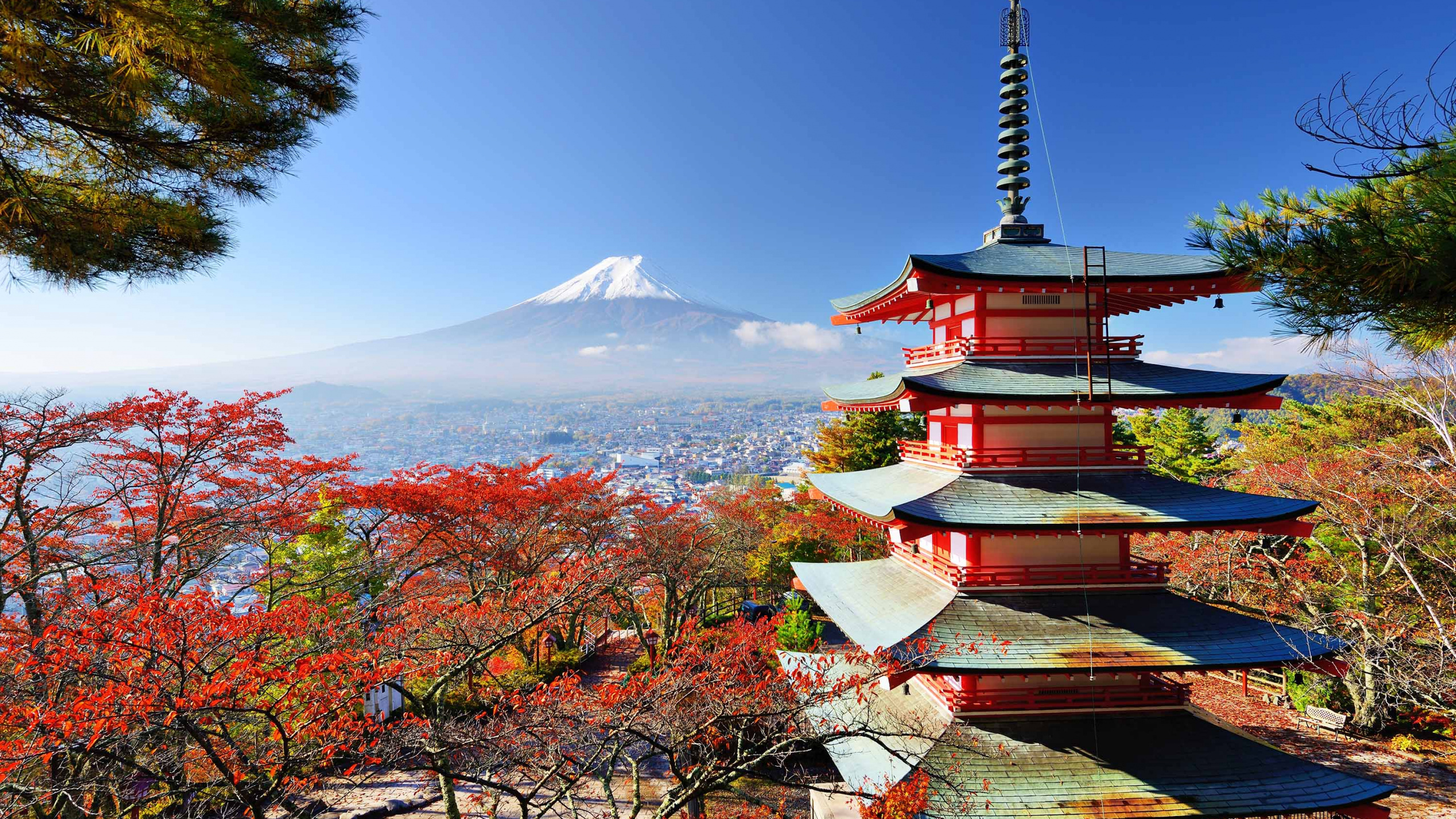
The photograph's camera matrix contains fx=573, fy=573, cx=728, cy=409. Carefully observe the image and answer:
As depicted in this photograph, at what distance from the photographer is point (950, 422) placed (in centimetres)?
827

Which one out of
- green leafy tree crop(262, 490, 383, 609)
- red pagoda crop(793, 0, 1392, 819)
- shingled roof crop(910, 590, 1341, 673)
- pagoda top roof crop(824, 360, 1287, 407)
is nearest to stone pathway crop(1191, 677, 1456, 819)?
shingled roof crop(910, 590, 1341, 673)

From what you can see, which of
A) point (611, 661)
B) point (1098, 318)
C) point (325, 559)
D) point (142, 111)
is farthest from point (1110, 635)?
point (325, 559)

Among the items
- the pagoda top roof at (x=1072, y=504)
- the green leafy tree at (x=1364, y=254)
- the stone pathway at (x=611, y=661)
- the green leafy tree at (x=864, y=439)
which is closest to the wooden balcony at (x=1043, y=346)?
the pagoda top roof at (x=1072, y=504)

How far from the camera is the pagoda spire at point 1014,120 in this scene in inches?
326

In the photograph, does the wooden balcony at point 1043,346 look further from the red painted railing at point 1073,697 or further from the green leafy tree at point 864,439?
the green leafy tree at point 864,439

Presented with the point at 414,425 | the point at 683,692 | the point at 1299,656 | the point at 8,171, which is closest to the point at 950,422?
the point at 1299,656

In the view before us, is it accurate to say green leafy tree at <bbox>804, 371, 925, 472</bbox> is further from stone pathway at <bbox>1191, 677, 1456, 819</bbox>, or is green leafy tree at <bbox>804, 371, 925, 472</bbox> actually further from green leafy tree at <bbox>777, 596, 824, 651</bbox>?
stone pathway at <bbox>1191, 677, 1456, 819</bbox>

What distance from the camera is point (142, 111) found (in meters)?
3.28

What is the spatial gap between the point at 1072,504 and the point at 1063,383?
4.83 ft

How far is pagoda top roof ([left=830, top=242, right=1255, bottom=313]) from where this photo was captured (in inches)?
277

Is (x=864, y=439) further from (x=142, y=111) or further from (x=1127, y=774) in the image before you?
(x=142, y=111)

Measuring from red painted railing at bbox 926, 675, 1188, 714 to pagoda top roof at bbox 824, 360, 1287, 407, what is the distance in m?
3.54

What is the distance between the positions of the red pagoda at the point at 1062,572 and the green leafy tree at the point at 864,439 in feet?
46.3

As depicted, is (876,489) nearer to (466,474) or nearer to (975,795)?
(975,795)
